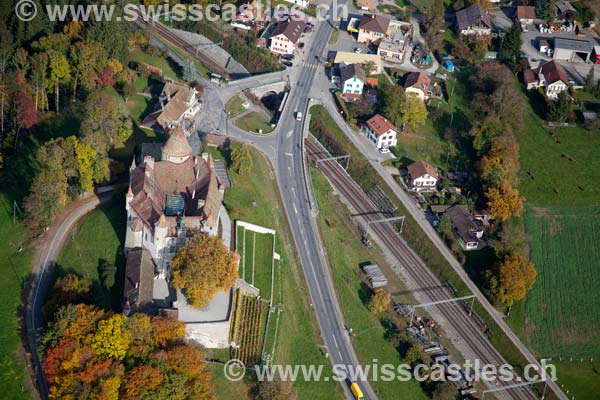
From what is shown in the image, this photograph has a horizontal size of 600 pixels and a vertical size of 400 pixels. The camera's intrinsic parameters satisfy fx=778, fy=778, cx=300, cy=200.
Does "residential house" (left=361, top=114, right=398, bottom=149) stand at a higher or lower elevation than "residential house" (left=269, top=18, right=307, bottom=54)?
lower

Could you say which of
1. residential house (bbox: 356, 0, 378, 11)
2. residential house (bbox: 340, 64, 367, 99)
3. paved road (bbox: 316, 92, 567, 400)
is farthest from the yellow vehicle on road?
residential house (bbox: 356, 0, 378, 11)

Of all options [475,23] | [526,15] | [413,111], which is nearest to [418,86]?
[413,111]

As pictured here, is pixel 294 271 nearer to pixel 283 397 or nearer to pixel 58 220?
pixel 283 397

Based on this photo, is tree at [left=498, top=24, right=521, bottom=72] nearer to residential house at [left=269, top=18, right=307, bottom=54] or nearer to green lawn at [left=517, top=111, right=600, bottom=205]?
green lawn at [left=517, top=111, right=600, bottom=205]

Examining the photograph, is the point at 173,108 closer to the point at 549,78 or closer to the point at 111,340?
the point at 111,340

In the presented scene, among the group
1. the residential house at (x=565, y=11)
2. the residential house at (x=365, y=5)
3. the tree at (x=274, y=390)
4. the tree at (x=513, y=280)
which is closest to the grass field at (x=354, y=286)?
the tree at (x=274, y=390)

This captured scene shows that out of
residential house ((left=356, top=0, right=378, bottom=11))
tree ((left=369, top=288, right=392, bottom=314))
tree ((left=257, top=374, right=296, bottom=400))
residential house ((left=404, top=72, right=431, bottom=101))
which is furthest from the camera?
residential house ((left=356, top=0, right=378, bottom=11))
